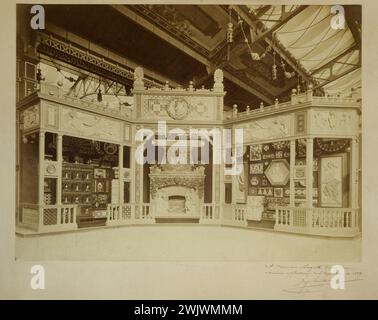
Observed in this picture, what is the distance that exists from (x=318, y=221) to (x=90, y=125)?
2.01 m

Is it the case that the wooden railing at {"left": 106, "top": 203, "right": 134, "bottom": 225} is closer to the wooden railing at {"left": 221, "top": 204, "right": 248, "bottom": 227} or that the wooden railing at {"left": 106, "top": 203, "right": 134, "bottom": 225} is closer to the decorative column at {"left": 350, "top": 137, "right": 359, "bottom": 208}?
the wooden railing at {"left": 221, "top": 204, "right": 248, "bottom": 227}

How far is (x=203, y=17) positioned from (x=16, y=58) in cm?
148

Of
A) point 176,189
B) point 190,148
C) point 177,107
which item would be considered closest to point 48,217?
point 176,189

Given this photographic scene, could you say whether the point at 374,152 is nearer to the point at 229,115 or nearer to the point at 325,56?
the point at 325,56


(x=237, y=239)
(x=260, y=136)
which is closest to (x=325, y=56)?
(x=260, y=136)

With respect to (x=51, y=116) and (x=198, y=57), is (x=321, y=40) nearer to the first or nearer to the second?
(x=198, y=57)

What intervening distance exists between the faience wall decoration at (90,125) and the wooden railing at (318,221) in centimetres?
150

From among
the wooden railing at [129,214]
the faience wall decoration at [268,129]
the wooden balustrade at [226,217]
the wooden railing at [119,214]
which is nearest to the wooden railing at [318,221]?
the wooden balustrade at [226,217]

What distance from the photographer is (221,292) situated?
2684 millimetres

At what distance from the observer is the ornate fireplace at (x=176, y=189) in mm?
2871

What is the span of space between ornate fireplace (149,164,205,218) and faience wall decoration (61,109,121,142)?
1.48 ft

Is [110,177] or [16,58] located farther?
[110,177]

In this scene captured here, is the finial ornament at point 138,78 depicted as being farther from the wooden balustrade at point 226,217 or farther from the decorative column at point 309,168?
the decorative column at point 309,168

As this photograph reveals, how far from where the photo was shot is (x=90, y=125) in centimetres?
287
